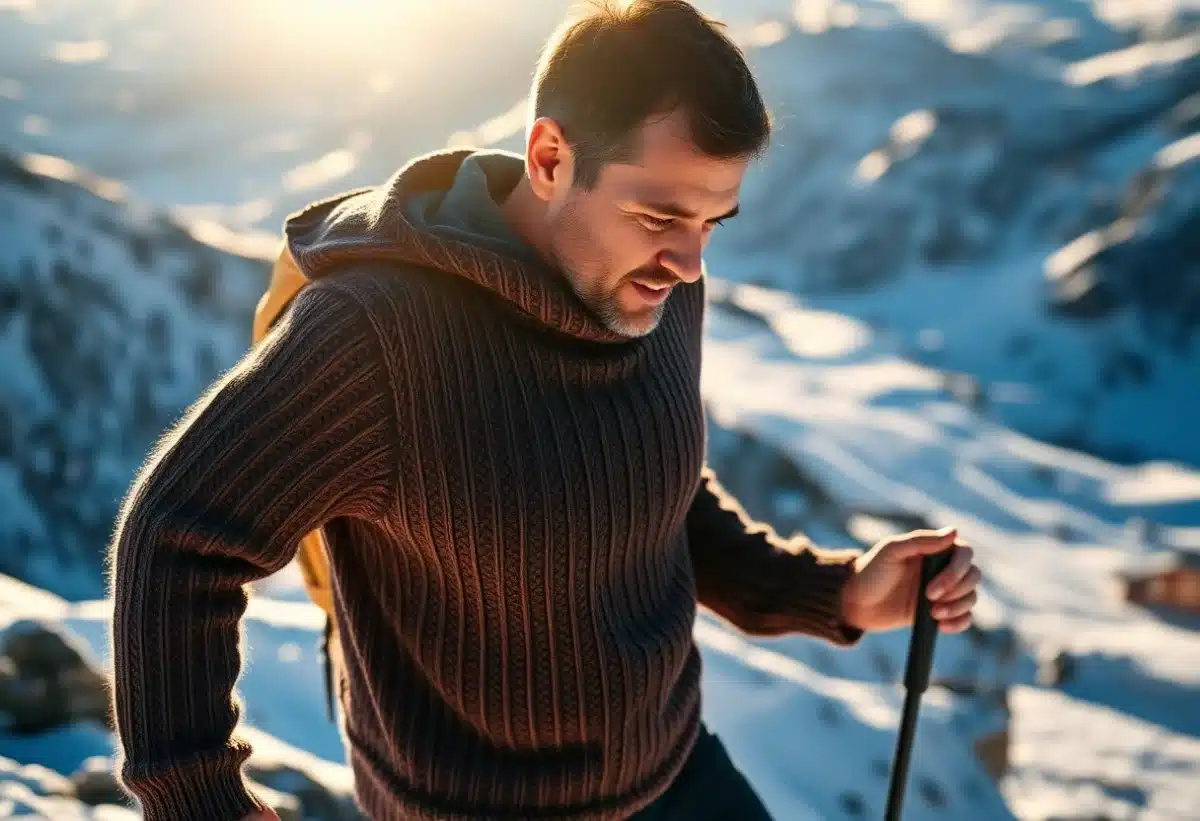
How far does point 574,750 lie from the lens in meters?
1.63

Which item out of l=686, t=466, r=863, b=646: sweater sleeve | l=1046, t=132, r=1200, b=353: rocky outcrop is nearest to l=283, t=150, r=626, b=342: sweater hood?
l=686, t=466, r=863, b=646: sweater sleeve

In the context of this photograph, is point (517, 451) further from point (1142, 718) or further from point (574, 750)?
point (1142, 718)

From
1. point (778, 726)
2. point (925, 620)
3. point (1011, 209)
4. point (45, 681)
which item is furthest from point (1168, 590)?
point (1011, 209)

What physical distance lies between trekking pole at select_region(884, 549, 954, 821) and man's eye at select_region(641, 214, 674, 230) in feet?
2.77

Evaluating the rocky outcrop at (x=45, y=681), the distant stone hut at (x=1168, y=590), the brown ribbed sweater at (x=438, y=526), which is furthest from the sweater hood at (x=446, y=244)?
the distant stone hut at (x=1168, y=590)

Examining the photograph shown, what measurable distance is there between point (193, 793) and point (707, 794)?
95cm

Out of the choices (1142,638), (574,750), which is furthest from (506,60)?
(574,750)

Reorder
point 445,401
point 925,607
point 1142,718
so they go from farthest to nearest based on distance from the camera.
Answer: point 1142,718 < point 925,607 < point 445,401

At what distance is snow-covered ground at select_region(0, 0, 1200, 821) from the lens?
4.12 metres

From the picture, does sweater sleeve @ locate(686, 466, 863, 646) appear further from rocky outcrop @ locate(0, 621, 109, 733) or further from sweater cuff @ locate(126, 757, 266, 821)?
rocky outcrop @ locate(0, 621, 109, 733)

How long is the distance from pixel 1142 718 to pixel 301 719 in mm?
6869

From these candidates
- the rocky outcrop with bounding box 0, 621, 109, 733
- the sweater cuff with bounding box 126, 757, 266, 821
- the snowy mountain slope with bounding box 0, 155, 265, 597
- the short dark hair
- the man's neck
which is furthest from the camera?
the snowy mountain slope with bounding box 0, 155, 265, 597

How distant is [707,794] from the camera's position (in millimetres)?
1899

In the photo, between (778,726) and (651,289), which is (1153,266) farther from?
(651,289)
